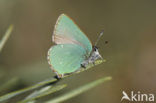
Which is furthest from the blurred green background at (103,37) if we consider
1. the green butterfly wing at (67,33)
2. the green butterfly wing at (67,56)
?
the green butterfly wing at (67,33)

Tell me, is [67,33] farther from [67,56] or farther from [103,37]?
[103,37]

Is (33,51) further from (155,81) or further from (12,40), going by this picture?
(155,81)

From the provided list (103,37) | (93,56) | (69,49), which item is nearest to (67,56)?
(69,49)

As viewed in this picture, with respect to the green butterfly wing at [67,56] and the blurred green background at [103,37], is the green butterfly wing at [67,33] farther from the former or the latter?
the blurred green background at [103,37]

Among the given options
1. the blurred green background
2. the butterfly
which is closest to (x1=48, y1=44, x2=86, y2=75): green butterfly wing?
the butterfly

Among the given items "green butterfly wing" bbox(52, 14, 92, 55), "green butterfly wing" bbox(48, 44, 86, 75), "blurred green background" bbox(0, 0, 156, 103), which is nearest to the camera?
"green butterfly wing" bbox(52, 14, 92, 55)

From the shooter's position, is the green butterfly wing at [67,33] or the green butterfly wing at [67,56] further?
the green butterfly wing at [67,56]

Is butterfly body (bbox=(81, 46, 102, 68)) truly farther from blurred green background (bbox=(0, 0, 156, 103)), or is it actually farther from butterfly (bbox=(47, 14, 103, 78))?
blurred green background (bbox=(0, 0, 156, 103))

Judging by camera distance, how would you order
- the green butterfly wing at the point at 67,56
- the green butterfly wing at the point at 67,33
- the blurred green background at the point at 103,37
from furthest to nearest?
the blurred green background at the point at 103,37, the green butterfly wing at the point at 67,56, the green butterfly wing at the point at 67,33
